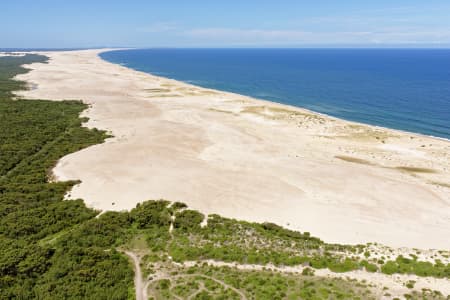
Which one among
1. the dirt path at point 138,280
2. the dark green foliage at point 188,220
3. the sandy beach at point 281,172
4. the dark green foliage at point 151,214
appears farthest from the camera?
the sandy beach at point 281,172

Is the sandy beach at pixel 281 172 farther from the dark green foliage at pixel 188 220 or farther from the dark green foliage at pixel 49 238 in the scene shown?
the dark green foliage at pixel 49 238

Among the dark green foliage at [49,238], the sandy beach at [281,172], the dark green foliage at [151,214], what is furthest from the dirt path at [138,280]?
the sandy beach at [281,172]

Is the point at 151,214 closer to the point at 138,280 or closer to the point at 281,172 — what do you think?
the point at 138,280

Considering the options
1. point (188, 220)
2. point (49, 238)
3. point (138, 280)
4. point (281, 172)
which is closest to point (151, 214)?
point (188, 220)

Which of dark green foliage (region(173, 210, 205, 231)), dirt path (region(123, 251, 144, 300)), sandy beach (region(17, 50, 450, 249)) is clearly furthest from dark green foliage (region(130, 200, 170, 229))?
dirt path (region(123, 251, 144, 300))

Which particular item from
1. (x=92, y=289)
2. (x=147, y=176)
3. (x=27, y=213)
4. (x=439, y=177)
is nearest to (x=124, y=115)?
(x=147, y=176)
